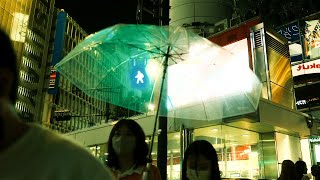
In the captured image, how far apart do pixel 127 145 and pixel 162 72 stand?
1.80 meters

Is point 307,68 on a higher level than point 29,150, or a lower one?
higher

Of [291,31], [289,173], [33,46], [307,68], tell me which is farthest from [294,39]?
[33,46]

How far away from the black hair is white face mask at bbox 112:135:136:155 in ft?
8.70

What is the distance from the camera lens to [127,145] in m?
3.44

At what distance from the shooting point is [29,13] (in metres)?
55.1

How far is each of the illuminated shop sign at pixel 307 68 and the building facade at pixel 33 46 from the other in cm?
4326

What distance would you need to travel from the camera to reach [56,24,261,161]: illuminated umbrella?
4770 millimetres

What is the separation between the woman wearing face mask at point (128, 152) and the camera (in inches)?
133

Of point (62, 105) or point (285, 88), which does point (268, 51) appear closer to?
point (285, 88)

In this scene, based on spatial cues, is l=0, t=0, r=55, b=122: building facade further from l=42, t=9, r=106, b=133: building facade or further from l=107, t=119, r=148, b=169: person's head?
l=107, t=119, r=148, b=169: person's head

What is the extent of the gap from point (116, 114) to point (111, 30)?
1125cm

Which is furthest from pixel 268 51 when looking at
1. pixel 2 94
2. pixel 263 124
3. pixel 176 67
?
pixel 2 94

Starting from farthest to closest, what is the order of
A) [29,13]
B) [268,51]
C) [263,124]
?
[29,13]
[268,51]
[263,124]

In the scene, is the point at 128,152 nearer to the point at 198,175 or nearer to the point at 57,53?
the point at 198,175
